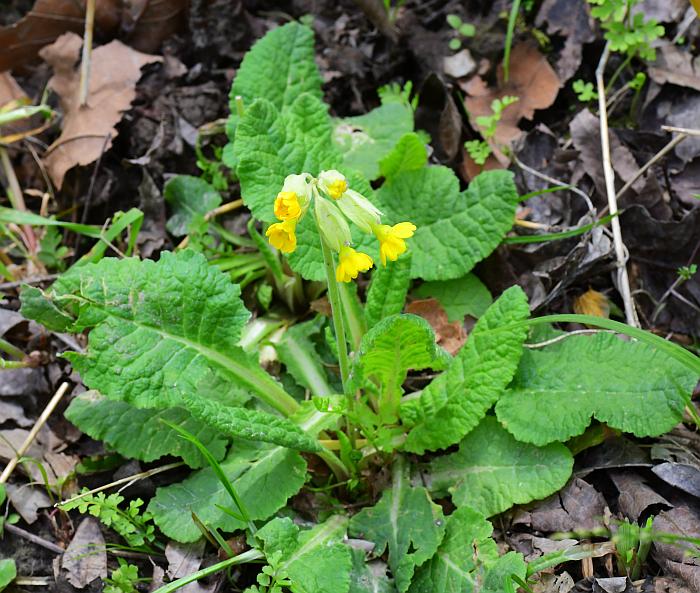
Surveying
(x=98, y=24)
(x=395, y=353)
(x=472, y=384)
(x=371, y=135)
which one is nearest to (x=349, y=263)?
(x=395, y=353)

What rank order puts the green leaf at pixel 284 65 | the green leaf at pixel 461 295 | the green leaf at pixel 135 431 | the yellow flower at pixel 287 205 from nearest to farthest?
the yellow flower at pixel 287 205, the green leaf at pixel 135 431, the green leaf at pixel 461 295, the green leaf at pixel 284 65

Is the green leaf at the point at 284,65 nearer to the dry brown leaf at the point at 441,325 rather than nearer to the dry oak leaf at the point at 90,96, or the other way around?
the dry oak leaf at the point at 90,96

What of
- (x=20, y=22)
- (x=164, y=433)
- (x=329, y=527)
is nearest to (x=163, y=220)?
(x=164, y=433)

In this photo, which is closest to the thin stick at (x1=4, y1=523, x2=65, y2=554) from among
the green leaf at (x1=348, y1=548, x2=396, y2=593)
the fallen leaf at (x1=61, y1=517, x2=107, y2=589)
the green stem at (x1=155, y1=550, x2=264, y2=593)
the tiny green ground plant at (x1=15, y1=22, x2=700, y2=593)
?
the fallen leaf at (x1=61, y1=517, x2=107, y2=589)

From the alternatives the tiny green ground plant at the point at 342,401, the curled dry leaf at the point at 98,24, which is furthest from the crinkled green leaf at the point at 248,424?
the curled dry leaf at the point at 98,24

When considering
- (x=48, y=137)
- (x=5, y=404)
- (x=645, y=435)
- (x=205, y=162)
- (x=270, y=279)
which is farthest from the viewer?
(x=48, y=137)

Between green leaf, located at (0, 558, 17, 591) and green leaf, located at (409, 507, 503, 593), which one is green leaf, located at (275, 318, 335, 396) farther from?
green leaf, located at (0, 558, 17, 591)

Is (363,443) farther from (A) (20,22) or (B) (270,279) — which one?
(A) (20,22)
